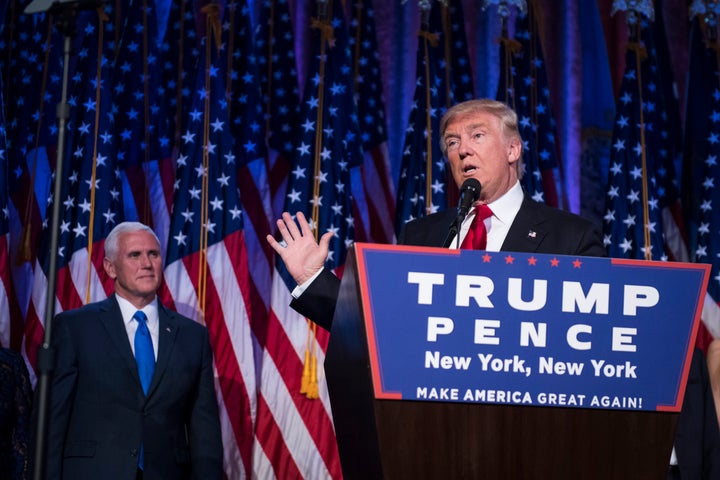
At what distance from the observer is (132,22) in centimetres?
554

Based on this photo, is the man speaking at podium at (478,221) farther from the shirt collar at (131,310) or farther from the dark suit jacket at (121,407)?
the shirt collar at (131,310)

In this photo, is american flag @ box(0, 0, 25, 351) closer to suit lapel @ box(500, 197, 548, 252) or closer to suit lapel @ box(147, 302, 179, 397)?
suit lapel @ box(147, 302, 179, 397)

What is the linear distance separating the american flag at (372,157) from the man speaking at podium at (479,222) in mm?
3041

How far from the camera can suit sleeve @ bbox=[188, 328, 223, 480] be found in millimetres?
4082

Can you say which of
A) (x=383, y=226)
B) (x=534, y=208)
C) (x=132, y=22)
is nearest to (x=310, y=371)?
(x=383, y=226)

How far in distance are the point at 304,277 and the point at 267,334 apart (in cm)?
290

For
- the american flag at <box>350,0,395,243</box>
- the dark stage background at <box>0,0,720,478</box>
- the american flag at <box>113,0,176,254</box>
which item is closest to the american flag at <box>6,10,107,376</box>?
the dark stage background at <box>0,0,720,478</box>

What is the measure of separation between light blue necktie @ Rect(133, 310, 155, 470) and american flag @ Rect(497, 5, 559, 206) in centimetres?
259

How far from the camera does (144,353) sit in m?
4.10

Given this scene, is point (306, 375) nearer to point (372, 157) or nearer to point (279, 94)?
point (372, 157)

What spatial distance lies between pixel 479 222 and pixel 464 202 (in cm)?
25

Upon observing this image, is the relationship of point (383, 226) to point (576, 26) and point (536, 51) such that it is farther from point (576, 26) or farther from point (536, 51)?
point (576, 26)

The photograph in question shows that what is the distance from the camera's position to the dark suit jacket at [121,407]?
3844mm

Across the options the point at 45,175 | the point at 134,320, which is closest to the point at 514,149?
the point at 134,320
